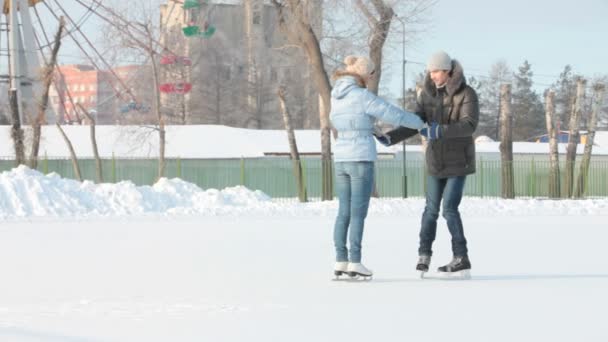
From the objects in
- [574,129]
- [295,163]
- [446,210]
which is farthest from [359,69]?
[574,129]

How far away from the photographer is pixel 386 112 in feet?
22.5

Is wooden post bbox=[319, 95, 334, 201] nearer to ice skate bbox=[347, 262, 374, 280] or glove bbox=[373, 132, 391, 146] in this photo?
glove bbox=[373, 132, 391, 146]

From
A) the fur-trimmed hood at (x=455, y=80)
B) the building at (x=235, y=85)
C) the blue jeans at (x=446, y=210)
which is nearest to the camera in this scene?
the fur-trimmed hood at (x=455, y=80)

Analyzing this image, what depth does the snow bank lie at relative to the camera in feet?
54.7

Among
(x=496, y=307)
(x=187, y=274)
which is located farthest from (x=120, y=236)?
(x=496, y=307)

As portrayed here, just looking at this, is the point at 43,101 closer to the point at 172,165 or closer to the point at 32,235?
the point at 172,165

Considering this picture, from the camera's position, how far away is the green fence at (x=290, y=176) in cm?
3747

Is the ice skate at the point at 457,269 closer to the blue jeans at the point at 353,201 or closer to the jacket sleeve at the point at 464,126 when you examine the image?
the blue jeans at the point at 353,201

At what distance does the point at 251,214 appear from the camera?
58.1ft

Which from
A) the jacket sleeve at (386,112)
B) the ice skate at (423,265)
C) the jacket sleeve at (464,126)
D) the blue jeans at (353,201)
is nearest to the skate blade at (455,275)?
the ice skate at (423,265)

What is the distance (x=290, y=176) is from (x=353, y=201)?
3056cm

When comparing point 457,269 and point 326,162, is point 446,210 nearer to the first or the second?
point 457,269

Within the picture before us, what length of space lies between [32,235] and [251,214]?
597 centimetres

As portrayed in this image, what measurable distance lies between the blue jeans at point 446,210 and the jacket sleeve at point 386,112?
53 centimetres
